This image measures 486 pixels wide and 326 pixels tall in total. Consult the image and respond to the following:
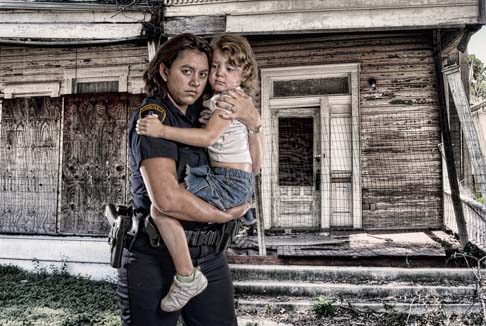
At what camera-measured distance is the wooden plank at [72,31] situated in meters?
5.99

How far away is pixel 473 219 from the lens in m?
6.23

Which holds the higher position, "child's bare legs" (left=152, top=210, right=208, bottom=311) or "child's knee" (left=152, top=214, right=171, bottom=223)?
"child's knee" (left=152, top=214, right=171, bottom=223)

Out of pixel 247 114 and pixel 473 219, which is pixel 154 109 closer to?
pixel 247 114

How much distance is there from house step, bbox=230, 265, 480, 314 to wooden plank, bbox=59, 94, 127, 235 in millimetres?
3547

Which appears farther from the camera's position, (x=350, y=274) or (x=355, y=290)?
(x=350, y=274)

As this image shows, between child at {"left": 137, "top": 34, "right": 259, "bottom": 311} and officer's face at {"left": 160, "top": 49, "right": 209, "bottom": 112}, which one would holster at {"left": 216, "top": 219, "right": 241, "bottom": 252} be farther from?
officer's face at {"left": 160, "top": 49, "right": 209, "bottom": 112}

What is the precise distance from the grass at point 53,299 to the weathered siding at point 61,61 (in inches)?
148

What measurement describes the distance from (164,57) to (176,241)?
74 cm

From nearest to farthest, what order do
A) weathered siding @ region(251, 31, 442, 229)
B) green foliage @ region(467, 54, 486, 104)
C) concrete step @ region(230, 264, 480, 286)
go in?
concrete step @ region(230, 264, 480, 286), weathered siding @ region(251, 31, 442, 229), green foliage @ region(467, 54, 486, 104)

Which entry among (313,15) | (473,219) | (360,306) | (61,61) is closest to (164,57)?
(360,306)

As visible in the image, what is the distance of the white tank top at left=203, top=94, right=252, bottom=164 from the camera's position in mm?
1821

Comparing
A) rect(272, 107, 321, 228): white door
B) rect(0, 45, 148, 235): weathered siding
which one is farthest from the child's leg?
rect(0, 45, 148, 235): weathered siding

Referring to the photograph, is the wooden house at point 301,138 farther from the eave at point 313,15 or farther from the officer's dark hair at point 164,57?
the officer's dark hair at point 164,57

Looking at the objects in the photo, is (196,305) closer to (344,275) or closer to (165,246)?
(165,246)
